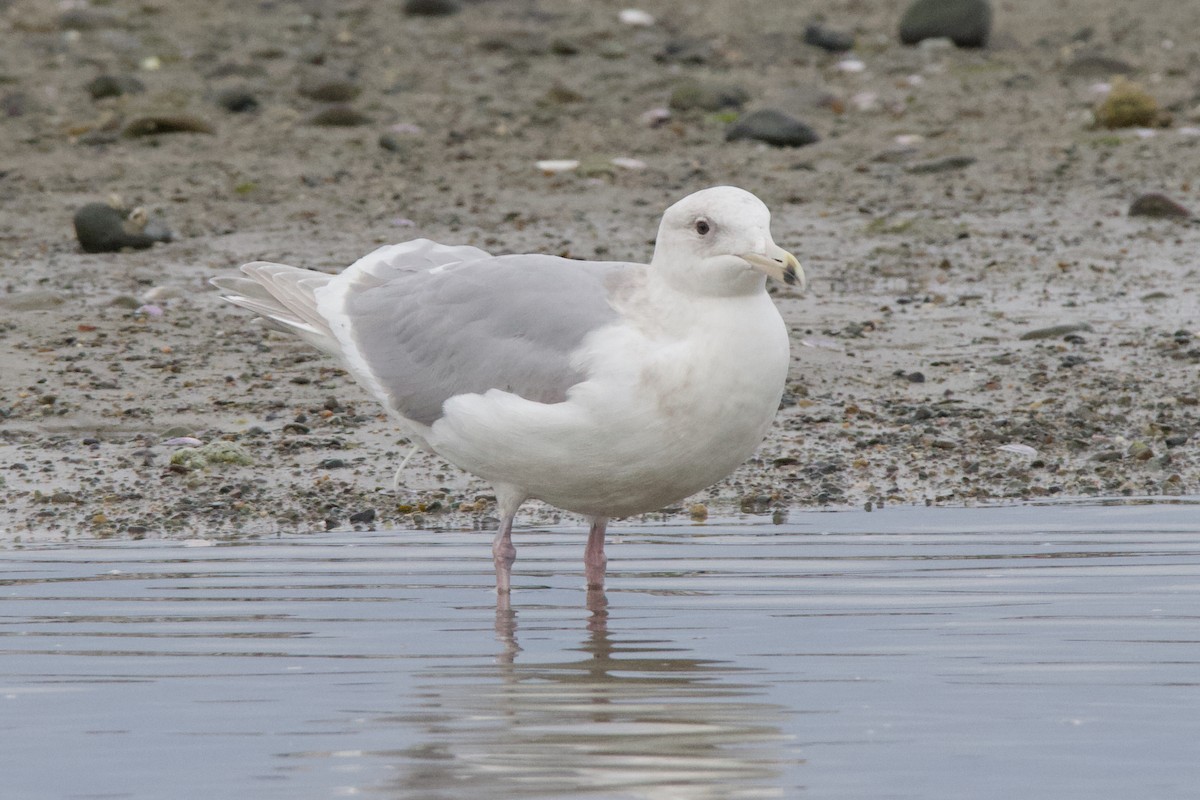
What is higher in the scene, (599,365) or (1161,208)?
(1161,208)

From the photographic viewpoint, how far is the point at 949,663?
221 inches

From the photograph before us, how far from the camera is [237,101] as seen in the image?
50.3ft

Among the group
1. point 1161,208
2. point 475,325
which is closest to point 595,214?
point 1161,208

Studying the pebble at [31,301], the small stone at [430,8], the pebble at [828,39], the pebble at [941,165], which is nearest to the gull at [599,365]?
the pebble at [31,301]

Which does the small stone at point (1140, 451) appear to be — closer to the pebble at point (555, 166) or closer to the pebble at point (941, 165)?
the pebble at point (941, 165)

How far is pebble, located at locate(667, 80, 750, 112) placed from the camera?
15438 millimetres

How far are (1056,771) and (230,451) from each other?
4.44 m

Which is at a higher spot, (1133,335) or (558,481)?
(1133,335)

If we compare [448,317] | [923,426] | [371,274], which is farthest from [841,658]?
[923,426]

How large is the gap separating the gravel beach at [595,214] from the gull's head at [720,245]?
1.97 metres

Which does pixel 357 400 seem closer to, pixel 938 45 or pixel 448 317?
pixel 448 317

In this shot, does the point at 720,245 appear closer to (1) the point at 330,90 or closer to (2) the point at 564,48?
(1) the point at 330,90

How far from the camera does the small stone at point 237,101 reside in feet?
50.3

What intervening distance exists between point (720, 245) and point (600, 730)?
159 centimetres
